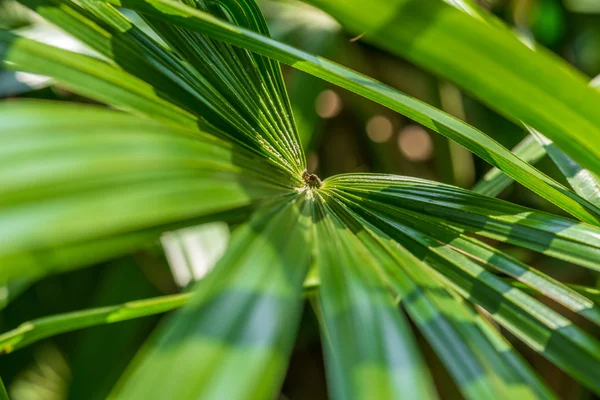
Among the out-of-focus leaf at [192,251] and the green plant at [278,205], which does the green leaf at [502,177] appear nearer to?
the green plant at [278,205]

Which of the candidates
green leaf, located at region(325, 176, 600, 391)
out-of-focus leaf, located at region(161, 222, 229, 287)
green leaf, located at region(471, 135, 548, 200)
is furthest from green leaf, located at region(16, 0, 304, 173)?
out-of-focus leaf, located at region(161, 222, 229, 287)

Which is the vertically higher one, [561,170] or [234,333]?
[561,170]

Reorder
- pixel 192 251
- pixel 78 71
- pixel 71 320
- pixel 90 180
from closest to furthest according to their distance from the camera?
1. pixel 90 180
2. pixel 78 71
3. pixel 71 320
4. pixel 192 251

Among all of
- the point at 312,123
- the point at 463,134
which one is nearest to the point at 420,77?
the point at 312,123

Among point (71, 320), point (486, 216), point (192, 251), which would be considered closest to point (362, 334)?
point (486, 216)

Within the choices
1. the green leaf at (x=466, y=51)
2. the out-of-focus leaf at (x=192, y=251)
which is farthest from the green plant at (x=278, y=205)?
the out-of-focus leaf at (x=192, y=251)

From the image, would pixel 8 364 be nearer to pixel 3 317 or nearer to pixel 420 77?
pixel 3 317

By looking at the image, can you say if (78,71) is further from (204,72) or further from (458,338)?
(458,338)
